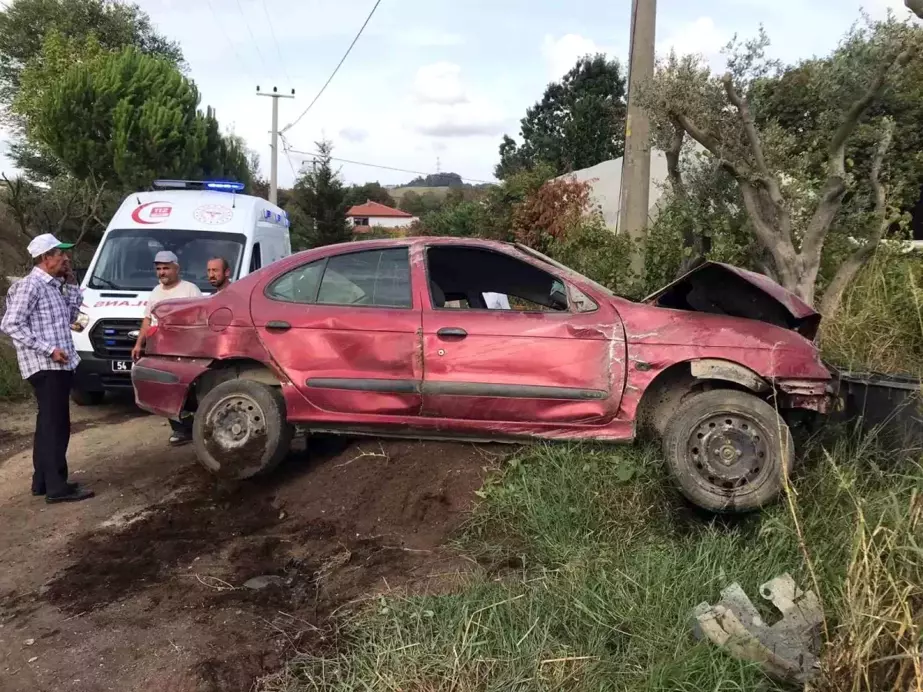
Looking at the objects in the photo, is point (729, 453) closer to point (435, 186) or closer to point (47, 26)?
point (47, 26)

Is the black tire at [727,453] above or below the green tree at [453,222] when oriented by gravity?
below

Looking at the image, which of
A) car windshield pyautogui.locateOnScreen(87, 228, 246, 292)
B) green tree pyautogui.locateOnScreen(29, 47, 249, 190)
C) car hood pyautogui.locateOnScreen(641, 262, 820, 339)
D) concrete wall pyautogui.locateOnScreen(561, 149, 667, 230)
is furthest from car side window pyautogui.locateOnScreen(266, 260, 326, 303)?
green tree pyautogui.locateOnScreen(29, 47, 249, 190)

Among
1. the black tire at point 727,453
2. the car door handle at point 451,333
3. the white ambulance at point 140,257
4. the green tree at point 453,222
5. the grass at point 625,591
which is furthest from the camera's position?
the green tree at point 453,222

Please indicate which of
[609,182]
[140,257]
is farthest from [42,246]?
[609,182]

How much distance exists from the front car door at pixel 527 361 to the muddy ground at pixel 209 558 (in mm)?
444

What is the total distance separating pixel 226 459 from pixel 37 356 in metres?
1.47

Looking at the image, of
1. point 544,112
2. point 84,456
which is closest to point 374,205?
point 544,112

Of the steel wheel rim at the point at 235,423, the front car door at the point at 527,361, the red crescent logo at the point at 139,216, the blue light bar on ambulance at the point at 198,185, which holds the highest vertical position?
the blue light bar on ambulance at the point at 198,185

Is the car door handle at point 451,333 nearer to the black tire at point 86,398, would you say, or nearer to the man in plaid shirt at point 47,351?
the man in plaid shirt at point 47,351

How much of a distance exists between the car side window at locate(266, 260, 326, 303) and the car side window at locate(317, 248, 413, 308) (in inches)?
2.2

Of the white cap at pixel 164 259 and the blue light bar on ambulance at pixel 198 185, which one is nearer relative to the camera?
the white cap at pixel 164 259

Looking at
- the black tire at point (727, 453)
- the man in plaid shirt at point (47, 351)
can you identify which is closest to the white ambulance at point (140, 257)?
the man in plaid shirt at point (47, 351)

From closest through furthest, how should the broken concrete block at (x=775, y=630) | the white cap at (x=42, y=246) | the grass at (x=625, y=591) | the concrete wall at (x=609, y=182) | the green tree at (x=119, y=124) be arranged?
1. the grass at (x=625, y=591)
2. the broken concrete block at (x=775, y=630)
3. the white cap at (x=42, y=246)
4. the concrete wall at (x=609, y=182)
5. the green tree at (x=119, y=124)

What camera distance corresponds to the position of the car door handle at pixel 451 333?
454cm
